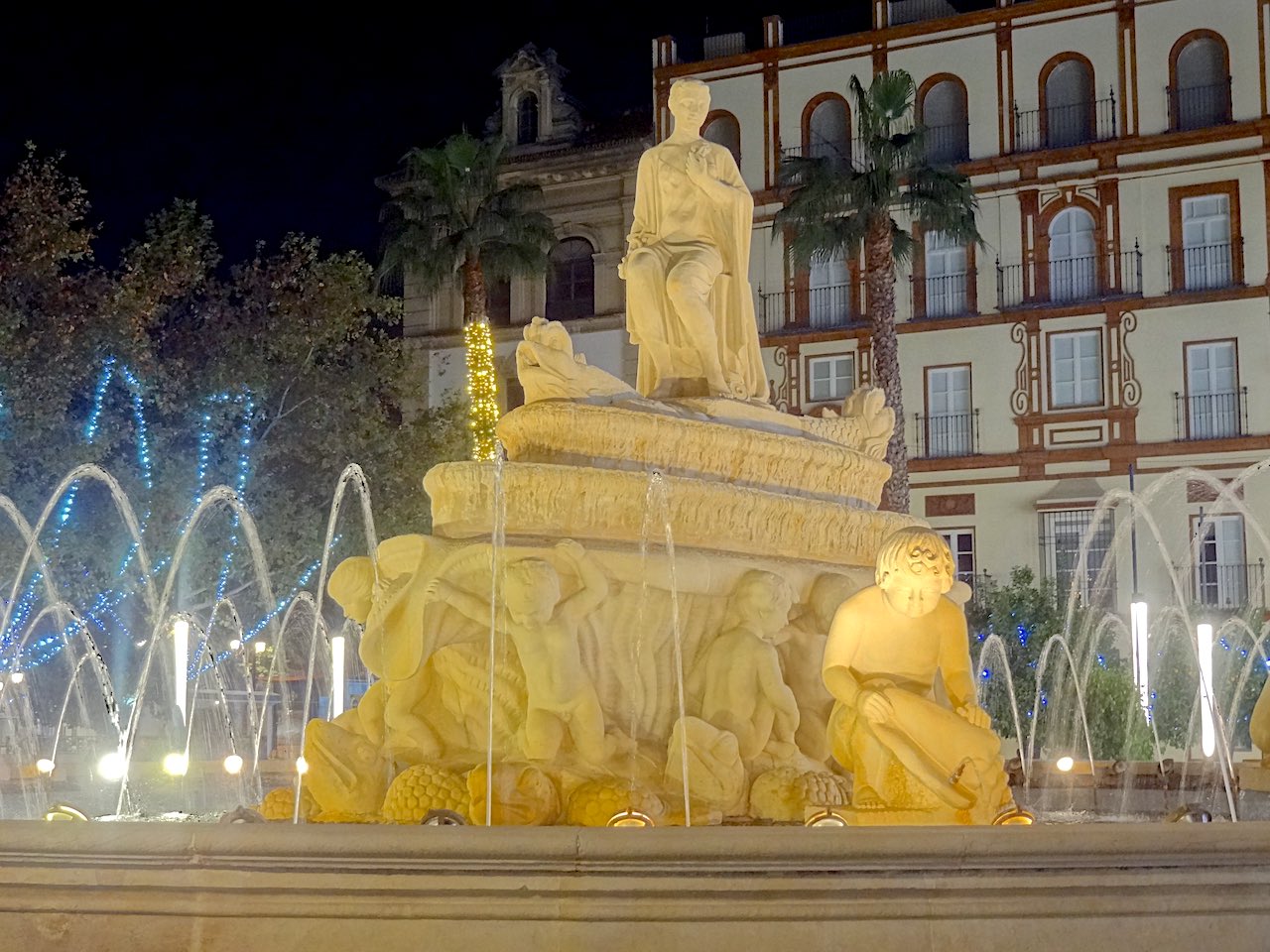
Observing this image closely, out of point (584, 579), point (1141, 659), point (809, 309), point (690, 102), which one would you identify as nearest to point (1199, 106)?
point (809, 309)

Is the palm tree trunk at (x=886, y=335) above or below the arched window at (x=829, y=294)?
below

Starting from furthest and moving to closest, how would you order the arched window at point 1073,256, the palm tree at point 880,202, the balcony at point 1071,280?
the arched window at point 1073,256, the balcony at point 1071,280, the palm tree at point 880,202

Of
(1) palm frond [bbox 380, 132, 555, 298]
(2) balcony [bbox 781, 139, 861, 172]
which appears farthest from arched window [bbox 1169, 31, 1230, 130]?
(1) palm frond [bbox 380, 132, 555, 298]

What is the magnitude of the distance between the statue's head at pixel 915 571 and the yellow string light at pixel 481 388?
2218cm

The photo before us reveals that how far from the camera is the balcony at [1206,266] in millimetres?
35344

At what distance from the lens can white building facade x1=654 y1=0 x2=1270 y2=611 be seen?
115ft

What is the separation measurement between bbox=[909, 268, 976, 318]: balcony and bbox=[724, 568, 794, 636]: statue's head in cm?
2923

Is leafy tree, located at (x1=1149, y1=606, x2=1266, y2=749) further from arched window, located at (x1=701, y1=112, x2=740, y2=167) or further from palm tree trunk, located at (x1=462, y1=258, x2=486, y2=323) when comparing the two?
A: arched window, located at (x1=701, y1=112, x2=740, y2=167)

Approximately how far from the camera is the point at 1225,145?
35.6 m

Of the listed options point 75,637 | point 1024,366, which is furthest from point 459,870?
point 1024,366

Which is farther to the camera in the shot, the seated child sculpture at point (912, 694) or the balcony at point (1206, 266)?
the balcony at point (1206, 266)

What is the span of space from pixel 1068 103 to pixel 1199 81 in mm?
2697

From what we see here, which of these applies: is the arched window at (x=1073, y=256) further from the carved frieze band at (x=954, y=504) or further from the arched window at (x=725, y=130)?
the arched window at (x=725, y=130)

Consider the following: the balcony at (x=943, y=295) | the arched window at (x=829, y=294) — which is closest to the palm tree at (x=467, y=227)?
the arched window at (x=829, y=294)
